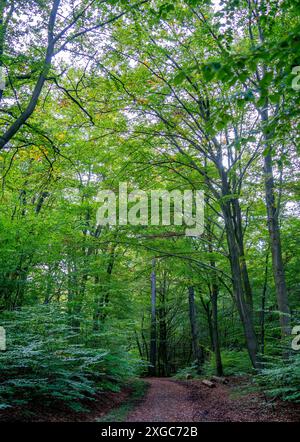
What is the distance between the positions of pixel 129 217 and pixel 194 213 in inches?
101

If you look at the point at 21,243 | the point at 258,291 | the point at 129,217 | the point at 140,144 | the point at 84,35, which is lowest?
the point at 258,291

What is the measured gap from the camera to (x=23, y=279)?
28.7ft

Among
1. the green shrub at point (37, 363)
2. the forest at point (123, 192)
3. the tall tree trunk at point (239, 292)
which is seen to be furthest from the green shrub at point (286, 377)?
the green shrub at point (37, 363)

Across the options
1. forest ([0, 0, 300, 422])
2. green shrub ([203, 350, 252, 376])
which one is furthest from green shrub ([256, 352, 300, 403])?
green shrub ([203, 350, 252, 376])

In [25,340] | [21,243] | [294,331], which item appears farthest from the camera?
[21,243]

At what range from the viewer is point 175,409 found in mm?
8016

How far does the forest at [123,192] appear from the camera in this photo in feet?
20.5

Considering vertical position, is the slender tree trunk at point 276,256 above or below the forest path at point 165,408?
above

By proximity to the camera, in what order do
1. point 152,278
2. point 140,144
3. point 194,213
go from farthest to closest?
point 152,278
point 194,213
point 140,144

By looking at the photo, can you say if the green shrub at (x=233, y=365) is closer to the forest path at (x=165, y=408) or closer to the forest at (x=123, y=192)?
the forest at (x=123, y=192)

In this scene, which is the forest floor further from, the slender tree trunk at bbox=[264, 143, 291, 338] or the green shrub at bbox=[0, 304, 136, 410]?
the slender tree trunk at bbox=[264, 143, 291, 338]

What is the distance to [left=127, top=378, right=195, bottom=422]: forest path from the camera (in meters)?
6.80
